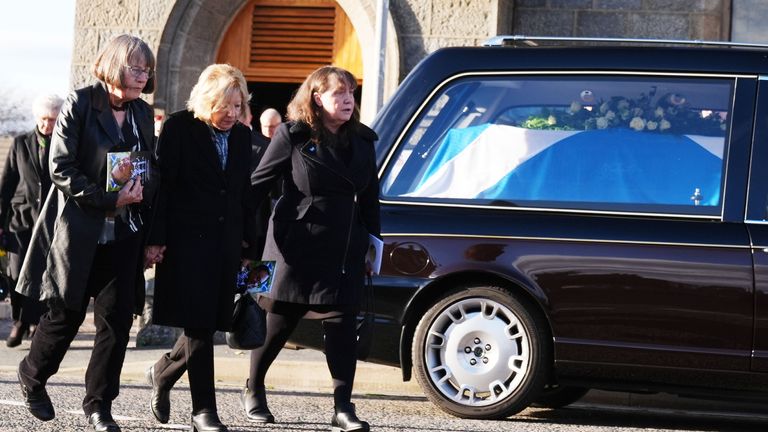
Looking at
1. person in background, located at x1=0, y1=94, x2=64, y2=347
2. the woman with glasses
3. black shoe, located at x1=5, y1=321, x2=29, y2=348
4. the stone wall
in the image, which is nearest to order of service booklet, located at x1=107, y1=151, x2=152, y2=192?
the woman with glasses

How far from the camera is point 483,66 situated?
24.9ft

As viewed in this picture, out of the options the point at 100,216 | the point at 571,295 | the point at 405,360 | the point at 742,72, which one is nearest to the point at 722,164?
the point at 742,72

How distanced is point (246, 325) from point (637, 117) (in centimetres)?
220

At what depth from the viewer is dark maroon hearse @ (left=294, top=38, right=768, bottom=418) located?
22.9 ft

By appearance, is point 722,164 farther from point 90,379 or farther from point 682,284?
point 90,379

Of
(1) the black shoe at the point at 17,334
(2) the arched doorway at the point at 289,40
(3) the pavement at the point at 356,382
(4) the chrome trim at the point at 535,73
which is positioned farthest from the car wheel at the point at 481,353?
(2) the arched doorway at the point at 289,40

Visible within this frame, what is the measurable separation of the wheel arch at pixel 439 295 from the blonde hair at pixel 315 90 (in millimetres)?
1092

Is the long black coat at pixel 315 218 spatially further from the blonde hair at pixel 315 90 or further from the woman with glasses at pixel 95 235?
the woman with glasses at pixel 95 235

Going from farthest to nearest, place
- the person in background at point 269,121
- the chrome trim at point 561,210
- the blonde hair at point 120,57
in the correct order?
the person in background at point 269,121 < the chrome trim at point 561,210 < the blonde hair at point 120,57

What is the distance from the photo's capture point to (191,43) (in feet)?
47.5

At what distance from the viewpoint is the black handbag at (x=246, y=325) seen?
251 inches

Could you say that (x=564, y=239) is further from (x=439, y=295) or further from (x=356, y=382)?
(x=356, y=382)

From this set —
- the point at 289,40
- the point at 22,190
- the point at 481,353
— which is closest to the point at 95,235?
the point at 481,353

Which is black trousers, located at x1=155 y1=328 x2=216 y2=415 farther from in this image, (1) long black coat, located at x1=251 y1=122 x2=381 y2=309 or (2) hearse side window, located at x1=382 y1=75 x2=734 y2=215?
(2) hearse side window, located at x1=382 y1=75 x2=734 y2=215
